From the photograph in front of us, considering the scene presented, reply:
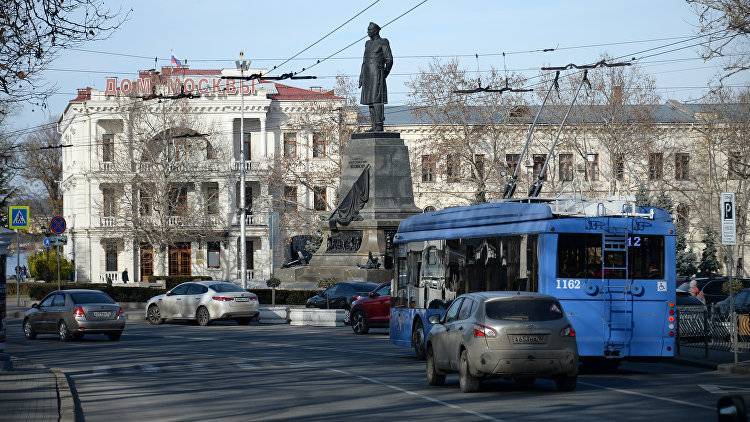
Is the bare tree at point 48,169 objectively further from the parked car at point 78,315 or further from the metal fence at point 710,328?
the metal fence at point 710,328

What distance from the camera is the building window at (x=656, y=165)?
234 feet

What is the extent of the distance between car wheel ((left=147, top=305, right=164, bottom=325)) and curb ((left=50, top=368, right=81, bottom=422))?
22.0m

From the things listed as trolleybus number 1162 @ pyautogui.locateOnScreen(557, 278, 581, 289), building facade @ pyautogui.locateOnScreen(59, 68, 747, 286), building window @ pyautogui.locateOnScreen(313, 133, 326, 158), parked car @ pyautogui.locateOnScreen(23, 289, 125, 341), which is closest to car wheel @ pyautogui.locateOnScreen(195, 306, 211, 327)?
parked car @ pyautogui.locateOnScreen(23, 289, 125, 341)

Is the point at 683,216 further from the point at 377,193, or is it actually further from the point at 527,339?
the point at 527,339

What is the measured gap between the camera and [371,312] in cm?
3572

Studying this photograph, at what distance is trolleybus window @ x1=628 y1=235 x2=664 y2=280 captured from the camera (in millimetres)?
21656

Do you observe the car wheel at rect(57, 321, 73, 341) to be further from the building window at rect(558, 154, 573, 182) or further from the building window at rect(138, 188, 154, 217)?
the building window at rect(138, 188, 154, 217)

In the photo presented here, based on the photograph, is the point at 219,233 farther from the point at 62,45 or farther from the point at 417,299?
the point at 62,45

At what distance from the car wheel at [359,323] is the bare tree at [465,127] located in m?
32.2

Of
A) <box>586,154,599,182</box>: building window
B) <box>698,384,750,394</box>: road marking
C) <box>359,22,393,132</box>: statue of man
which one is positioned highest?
<box>359,22,393,132</box>: statue of man

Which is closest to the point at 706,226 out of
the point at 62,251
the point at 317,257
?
the point at 317,257

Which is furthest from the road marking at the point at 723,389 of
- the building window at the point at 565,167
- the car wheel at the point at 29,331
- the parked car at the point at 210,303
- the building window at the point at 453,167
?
the building window at the point at 565,167

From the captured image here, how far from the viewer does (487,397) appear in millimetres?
17859

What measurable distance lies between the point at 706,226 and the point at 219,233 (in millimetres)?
34477
